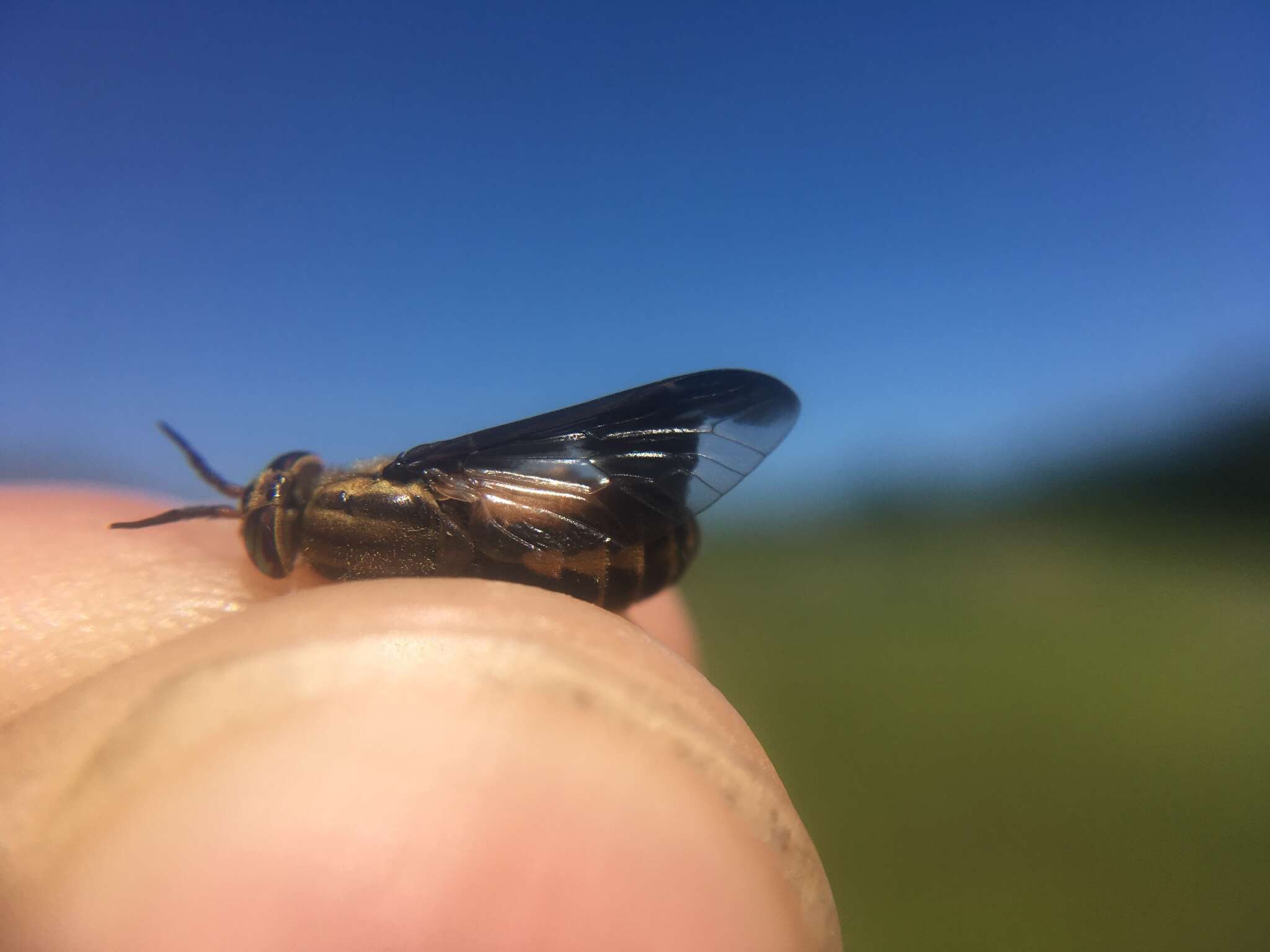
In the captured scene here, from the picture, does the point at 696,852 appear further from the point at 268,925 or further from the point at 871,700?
the point at 871,700

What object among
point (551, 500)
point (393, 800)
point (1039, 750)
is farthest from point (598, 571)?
point (1039, 750)

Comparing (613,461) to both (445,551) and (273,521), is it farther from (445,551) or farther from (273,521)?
(273,521)

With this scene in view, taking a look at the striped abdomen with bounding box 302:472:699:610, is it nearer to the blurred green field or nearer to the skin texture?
the skin texture

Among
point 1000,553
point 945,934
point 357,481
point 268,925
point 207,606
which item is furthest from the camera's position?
point 1000,553

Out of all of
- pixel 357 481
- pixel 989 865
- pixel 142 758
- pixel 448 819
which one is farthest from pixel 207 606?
pixel 989 865

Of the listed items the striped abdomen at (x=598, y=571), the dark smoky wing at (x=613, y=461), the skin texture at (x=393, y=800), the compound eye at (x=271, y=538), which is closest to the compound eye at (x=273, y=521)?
the compound eye at (x=271, y=538)

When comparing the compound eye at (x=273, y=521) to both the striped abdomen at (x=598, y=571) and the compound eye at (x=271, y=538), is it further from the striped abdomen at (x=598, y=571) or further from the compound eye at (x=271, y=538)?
the striped abdomen at (x=598, y=571)
